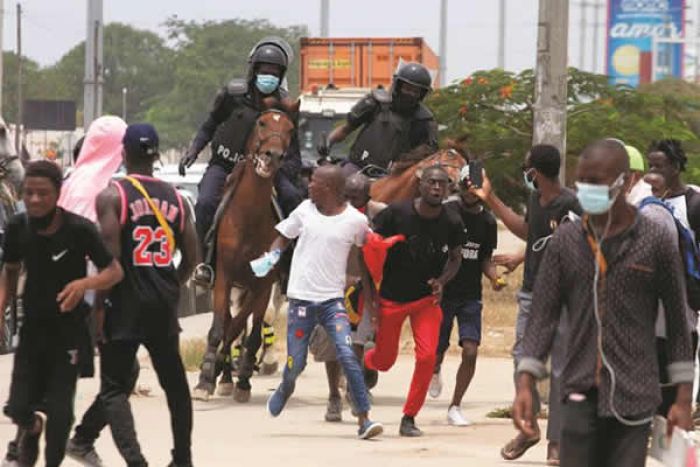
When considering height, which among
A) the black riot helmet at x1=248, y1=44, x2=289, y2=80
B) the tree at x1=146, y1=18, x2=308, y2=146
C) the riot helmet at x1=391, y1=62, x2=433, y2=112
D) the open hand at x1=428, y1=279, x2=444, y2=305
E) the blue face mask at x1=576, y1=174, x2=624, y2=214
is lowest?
the tree at x1=146, y1=18, x2=308, y2=146

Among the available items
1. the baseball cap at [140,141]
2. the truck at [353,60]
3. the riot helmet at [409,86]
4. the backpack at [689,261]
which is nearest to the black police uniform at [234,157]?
the riot helmet at [409,86]

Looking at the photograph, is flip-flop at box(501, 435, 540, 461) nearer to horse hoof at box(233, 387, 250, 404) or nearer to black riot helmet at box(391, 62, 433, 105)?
horse hoof at box(233, 387, 250, 404)

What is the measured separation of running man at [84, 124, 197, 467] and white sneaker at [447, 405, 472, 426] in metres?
4.20

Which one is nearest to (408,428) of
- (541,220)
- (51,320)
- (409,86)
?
(541,220)

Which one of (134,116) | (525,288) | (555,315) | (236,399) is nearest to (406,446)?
(525,288)

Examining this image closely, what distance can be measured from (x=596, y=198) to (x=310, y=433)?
6.18 metres

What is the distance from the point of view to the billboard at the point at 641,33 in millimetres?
116500

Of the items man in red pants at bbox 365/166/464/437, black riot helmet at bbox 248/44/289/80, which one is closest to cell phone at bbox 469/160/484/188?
man in red pants at bbox 365/166/464/437

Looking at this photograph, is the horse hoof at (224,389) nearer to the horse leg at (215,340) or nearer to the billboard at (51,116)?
the horse leg at (215,340)

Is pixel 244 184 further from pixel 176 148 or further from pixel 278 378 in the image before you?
pixel 176 148

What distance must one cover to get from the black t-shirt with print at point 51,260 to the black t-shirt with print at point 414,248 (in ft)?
13.1

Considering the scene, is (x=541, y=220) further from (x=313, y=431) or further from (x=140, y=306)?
(x=140, y=306)

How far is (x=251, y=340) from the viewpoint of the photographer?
1630cm

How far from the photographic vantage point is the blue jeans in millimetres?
13188
